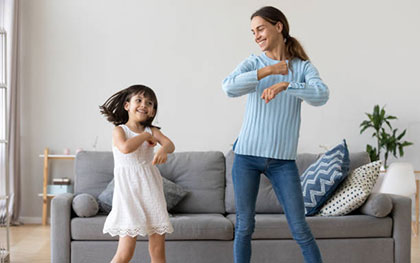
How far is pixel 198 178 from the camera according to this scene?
356 centimetres

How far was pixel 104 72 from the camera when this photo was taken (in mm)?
5578

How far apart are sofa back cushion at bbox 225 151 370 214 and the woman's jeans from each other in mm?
1149

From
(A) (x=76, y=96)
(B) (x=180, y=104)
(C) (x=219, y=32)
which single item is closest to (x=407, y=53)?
(C) (x=219, y=32)

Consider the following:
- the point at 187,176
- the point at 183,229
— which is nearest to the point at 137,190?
the point at 183,229

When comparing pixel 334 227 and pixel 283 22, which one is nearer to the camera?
pixel 283 22

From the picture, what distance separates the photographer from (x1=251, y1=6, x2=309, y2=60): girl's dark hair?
7.48 ft

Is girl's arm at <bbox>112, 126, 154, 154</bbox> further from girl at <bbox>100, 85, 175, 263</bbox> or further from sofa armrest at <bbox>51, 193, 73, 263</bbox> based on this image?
sofa armrest at <bbox>51, 193, 73, 263</bbox>

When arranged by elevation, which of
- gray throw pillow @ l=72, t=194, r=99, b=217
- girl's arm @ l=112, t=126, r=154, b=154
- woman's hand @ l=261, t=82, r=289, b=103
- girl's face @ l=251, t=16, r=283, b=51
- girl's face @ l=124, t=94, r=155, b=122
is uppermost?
girl's face @ l=251, t=16, r=283, b=51

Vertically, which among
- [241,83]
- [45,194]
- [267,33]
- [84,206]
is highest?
[267,33]

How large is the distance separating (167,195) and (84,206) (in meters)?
0.53

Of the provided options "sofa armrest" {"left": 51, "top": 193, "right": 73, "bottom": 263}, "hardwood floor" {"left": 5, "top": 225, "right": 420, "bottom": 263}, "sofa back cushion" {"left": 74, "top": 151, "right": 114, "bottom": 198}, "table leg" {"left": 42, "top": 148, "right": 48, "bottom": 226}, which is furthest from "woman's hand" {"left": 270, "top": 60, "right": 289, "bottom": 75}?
"table leg" {"left": 42, "top": 148, "right": 48, "bottom": 226}

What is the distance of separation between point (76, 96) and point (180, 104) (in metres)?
1.11

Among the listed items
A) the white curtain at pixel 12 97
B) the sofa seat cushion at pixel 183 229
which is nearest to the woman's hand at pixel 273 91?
the sofa seat cushion at pixel 183 229

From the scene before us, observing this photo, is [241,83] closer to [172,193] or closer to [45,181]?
[172,193]
